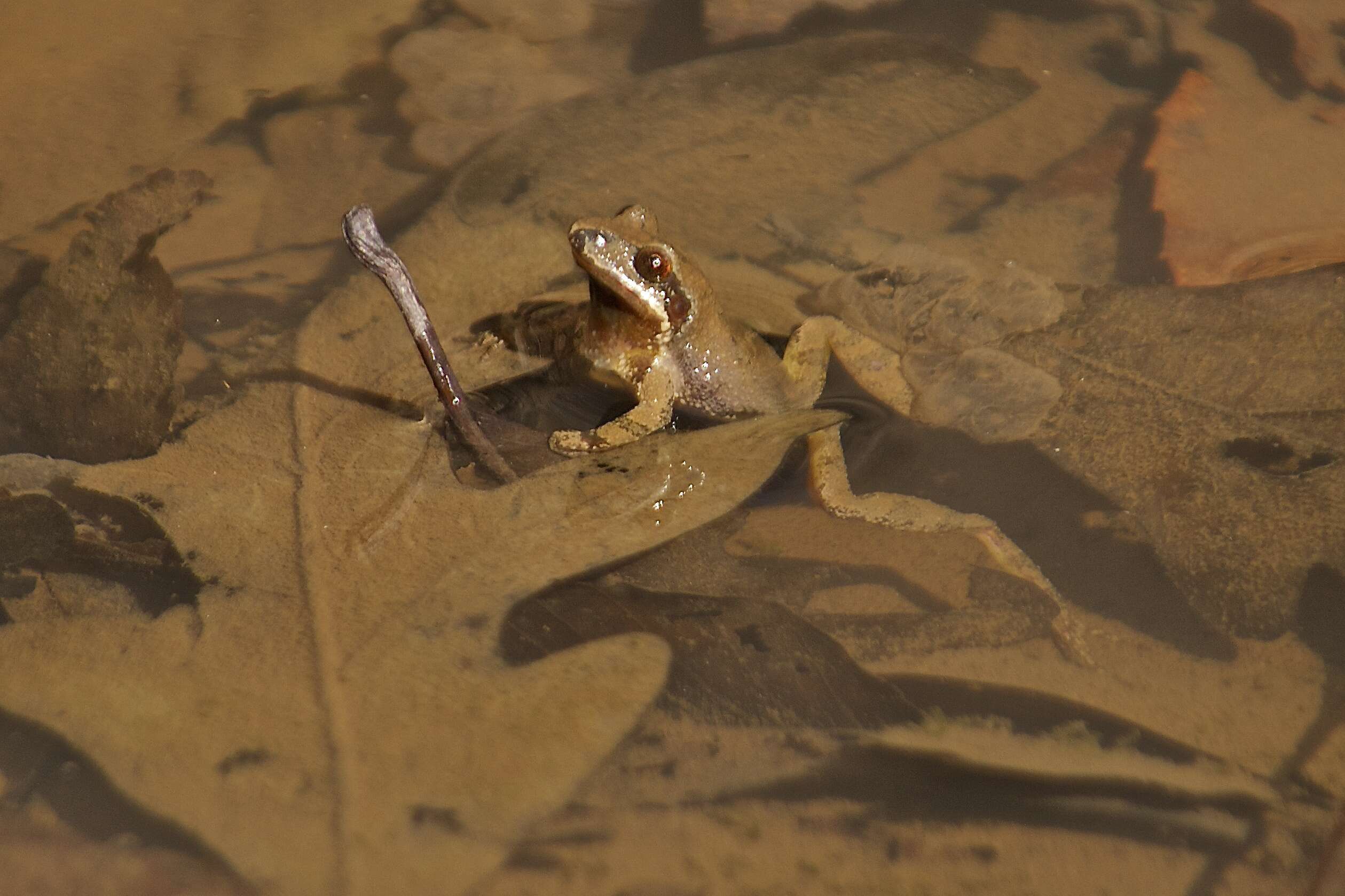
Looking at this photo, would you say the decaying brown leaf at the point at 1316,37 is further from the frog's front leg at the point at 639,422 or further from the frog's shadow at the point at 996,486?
the frog's front leg at the point at 639,422

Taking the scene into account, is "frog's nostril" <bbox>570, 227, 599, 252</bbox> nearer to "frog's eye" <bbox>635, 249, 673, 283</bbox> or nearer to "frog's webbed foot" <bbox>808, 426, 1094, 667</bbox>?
"frog's eye" <bbox>635, 249, 673, 283</bbox>

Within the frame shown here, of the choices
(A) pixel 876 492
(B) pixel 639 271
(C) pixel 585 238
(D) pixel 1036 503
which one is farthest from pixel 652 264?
(D) pixel 1036 503

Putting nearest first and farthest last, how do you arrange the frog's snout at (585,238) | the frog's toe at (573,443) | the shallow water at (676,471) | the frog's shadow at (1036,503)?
the shallow water at (676,471)
the frog's shadow at (1036,503)
the frog's toe at (573,443)
the frog's snout at (585,238)

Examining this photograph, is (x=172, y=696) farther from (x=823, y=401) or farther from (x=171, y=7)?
(x=171, y=7)

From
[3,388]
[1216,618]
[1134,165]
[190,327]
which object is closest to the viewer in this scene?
[1216,618]

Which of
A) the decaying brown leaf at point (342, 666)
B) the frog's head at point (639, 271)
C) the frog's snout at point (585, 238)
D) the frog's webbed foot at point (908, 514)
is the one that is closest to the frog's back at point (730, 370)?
the frog's head at point (639, 271)

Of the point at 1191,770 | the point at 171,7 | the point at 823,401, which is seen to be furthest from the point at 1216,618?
the point at 171,7
